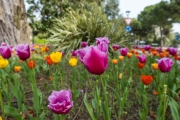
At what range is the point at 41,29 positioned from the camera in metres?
18.1

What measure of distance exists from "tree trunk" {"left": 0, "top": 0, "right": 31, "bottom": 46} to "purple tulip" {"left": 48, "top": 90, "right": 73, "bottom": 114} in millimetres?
4512

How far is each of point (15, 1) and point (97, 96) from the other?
4900 millimetres

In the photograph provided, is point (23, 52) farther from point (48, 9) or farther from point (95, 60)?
point (48, 9)

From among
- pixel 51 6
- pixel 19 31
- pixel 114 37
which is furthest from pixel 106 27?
pixel 51 6

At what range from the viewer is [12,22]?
5.46 m

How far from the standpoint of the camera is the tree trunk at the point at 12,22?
516 cm

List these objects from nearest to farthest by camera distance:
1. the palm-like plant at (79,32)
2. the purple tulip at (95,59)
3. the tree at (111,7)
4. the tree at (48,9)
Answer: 1. the purple tulip at (95,59)
2. the palm-like plant at (79,32)
3. the tree at (48,9)
4. the tree at (111,7)

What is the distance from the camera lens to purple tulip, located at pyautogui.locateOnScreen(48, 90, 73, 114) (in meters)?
1.00

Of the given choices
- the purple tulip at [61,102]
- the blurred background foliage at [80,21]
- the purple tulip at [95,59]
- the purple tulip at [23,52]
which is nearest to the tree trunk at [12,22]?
the blurred background foliage at [80,21]

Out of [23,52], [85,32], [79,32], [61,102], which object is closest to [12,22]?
[79,32]

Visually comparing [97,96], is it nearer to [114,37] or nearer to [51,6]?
[114,37]

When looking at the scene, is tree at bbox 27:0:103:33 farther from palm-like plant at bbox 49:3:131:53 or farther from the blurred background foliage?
palm-like plant at bbox 49:3:131:53

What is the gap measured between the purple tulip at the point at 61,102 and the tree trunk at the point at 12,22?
14.8ft

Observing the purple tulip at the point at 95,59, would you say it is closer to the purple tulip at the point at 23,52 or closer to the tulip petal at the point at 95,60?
the tulip petal at the point at 95,60
